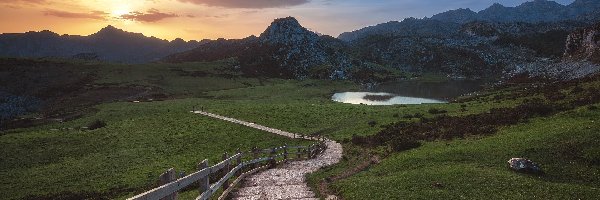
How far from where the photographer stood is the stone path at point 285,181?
2553 centimetres

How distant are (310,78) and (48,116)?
119 m

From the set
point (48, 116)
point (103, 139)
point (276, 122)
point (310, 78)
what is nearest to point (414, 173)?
point (276, 122)

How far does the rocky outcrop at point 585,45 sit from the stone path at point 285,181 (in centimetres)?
10324

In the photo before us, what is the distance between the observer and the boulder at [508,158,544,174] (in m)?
27.1

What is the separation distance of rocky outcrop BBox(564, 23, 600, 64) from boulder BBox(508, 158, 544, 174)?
104 m

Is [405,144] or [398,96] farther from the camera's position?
[398,96]

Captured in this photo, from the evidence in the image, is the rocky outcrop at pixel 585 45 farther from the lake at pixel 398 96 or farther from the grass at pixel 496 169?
the grass at pixel 496 169

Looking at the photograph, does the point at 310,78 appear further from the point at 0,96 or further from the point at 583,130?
the point at 583,130

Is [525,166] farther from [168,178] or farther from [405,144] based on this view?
[168,178]

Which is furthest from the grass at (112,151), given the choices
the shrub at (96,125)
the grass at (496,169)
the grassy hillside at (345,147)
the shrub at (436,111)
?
the shrub at (436,111)

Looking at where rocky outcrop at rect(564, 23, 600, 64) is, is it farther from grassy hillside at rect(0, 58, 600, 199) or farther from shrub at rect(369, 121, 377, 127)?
shrub at rect(369, 121, 377, 127)

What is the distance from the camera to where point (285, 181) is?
102 feet

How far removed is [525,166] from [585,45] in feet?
415

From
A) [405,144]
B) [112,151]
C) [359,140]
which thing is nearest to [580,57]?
[359,140]
